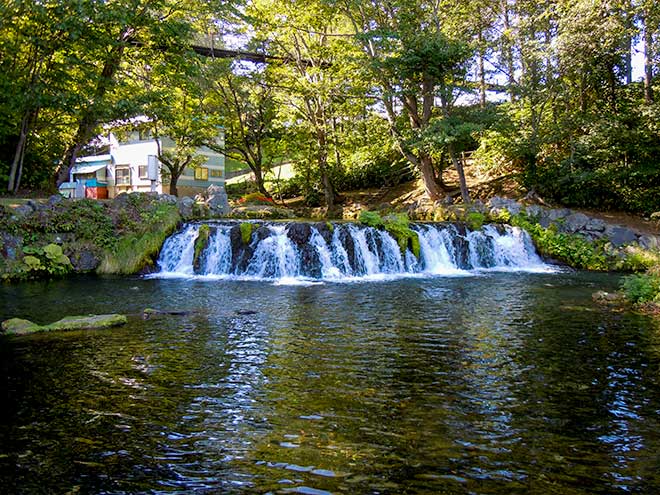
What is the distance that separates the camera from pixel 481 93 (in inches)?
971

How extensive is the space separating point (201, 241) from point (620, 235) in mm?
14554

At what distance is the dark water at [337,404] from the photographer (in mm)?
3506

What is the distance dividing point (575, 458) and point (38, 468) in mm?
3795

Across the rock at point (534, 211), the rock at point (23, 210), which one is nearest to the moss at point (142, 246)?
the rock at point (23, 210)

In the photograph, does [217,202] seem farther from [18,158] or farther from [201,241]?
[18,158]

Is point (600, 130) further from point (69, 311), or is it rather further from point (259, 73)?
point (69, 311)

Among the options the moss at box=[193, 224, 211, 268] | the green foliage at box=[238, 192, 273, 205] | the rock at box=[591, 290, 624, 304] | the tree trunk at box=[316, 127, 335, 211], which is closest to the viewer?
the rock at box=[591, 290, 624, 304]

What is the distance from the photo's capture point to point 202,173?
36812mm

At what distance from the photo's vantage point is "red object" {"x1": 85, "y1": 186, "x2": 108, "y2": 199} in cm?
3541

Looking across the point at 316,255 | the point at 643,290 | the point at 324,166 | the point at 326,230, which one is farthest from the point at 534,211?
the point at 324,166

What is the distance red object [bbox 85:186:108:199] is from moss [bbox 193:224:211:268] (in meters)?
22.6

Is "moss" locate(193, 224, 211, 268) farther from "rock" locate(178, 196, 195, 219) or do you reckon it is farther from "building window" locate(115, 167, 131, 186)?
"building window" locate(115, 167, 131, 186)

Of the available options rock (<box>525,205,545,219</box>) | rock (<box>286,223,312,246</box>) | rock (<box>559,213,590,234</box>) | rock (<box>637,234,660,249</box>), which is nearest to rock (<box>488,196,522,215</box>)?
rock (<box>525,205,545,219</box>)

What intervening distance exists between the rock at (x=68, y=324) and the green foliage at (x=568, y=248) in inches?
589
